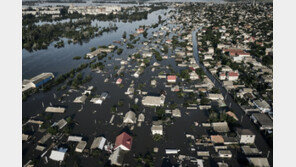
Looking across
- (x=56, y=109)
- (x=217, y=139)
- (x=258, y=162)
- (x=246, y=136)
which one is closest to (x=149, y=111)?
(x=217, y=139)

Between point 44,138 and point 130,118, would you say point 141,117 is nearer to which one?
point 130,118

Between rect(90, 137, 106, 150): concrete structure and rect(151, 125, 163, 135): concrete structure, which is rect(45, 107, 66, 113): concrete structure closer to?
rect(90, 137, 106, 150): concrete structure

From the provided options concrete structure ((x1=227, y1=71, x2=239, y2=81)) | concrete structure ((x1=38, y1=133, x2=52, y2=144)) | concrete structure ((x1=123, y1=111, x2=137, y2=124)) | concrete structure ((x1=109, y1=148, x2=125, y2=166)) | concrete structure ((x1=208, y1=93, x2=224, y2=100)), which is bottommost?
concrete structure ((x1=109, y1=148, x2=125, y2=166))

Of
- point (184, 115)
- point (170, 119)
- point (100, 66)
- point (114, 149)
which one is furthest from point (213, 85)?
point (100, 66)

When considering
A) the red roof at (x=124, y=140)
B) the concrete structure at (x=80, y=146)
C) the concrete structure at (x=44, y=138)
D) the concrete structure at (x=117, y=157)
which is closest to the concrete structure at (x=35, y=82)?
the concrete structure at (x=44, y=138)

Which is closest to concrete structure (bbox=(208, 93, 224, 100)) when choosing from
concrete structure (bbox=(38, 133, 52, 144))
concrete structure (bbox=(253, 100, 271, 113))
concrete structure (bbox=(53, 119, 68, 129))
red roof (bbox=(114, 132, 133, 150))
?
concrete structure (bbox=(253, 100, 271, 113))

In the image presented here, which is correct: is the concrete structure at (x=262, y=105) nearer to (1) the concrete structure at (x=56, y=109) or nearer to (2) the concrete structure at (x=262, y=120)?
(2) the concrete structure at (x=262, y=120)
